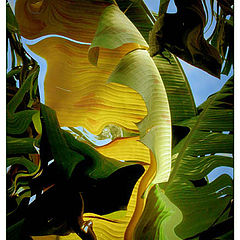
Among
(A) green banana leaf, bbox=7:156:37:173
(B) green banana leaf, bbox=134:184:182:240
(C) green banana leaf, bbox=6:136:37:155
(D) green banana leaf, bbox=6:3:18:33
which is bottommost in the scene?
(B) green banana leaf, bbox=134:184:182:240

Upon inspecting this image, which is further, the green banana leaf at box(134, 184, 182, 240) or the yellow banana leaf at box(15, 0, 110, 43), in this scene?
the yellow banana leaf at box(15, 0, 110, 43)

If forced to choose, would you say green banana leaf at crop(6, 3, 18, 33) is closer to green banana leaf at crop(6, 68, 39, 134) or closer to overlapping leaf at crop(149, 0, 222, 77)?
green banana leaf at crop(6, 68, 39, 134)

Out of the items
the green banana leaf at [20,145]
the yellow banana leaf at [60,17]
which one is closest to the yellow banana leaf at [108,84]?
the yellow banana leaf at [60,17]

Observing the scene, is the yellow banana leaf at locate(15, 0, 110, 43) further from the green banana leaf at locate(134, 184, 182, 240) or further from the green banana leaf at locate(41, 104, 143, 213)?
the green banana leaf at locate(134, 184, 182, 240)

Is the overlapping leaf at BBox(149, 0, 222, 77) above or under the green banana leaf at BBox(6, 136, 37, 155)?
above

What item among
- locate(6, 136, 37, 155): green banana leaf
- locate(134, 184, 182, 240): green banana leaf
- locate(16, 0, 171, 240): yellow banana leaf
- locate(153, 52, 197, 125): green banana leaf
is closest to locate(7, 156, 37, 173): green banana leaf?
locate(6, 136, 37, 155): green banana leaf

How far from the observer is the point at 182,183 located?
117cm

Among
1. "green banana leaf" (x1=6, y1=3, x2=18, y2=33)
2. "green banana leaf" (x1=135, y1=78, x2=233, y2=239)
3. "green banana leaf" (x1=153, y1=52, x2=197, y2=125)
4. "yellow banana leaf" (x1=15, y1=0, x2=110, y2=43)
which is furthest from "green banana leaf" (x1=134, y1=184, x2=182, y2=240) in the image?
"green banana leaf" (x1=6, y1=3, x2=18, y2=33)

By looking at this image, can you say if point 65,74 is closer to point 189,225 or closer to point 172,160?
point 172,160

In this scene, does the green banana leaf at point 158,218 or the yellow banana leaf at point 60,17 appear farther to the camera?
the yellow banana leaf at point 60,17

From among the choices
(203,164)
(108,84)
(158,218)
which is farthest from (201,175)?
(108,84)

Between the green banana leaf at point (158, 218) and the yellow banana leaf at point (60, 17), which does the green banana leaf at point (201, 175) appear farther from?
the yellow banana leaf at point (60, 17)

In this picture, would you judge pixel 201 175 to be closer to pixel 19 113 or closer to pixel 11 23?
pixel 19 113

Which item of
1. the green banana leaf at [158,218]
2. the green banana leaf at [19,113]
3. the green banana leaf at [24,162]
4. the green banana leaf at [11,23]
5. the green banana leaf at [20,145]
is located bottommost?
the green banana leaf at [158,218]
